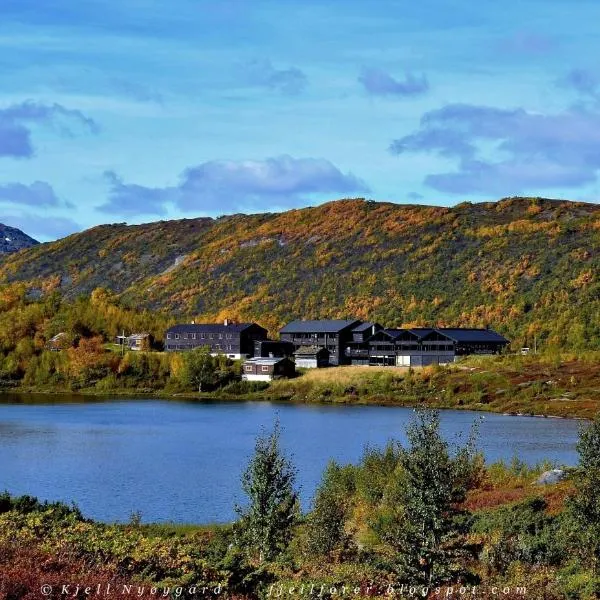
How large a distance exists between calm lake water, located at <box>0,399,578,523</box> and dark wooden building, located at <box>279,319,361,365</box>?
3146cm

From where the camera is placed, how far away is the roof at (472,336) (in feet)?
424

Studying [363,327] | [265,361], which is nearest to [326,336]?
[363,327]

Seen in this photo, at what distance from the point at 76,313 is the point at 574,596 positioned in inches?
5552

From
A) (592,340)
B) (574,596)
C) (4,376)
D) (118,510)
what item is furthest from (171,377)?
(574,596)

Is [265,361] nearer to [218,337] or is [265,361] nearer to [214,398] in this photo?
[214,398]

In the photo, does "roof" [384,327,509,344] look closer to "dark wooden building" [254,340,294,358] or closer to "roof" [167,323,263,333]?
"dark wooden building" [254,340,294,358]

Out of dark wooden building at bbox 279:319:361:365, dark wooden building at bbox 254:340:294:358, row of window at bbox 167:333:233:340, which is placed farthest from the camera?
row of window at bbox 167:333:233:340

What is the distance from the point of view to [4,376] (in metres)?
133

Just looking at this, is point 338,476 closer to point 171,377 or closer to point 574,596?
point 574,596

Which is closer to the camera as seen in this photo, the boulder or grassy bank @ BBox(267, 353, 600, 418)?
the boulder

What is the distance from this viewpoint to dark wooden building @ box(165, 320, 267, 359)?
5541 inches

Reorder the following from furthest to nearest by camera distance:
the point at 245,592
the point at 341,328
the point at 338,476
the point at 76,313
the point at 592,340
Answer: the point at 76,313
the point at 341,328
the point at 592,340
the point at 338,476
the point at 245,592

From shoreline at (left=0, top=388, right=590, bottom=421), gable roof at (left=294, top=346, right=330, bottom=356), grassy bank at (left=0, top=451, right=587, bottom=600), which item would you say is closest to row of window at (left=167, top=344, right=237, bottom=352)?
gable roof at (left=294, top=346, right=330, bottom=356)

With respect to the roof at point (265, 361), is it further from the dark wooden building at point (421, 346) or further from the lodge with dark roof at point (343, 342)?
the dark wooden building at point (421, 346)
